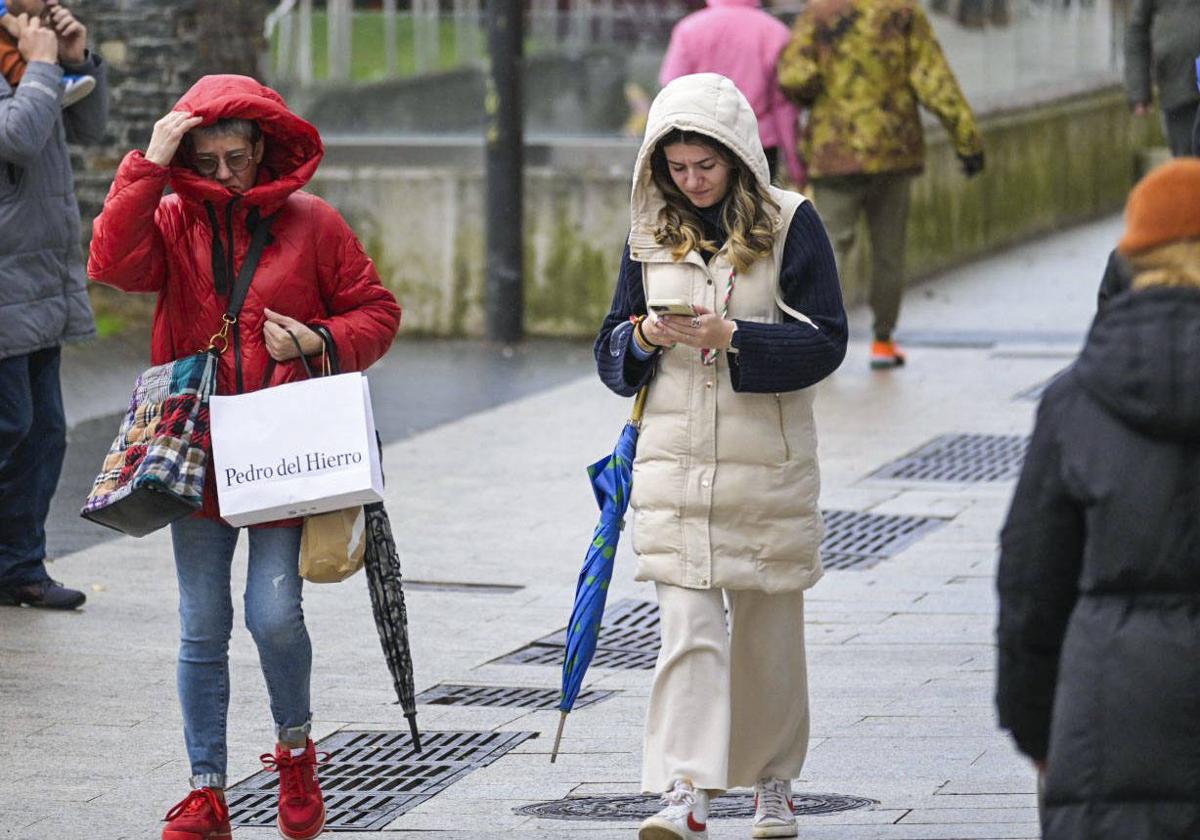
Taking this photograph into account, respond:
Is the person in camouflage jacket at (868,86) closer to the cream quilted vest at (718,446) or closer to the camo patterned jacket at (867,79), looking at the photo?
the camo patterned jacket at (867,79)

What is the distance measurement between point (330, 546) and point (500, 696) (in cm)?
155

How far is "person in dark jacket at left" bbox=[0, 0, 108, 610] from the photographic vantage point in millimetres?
6957

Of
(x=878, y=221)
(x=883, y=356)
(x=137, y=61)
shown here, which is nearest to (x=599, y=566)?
(x=878, y=221)

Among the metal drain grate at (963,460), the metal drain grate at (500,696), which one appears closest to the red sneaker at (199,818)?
the metal drain grate at (500,696)

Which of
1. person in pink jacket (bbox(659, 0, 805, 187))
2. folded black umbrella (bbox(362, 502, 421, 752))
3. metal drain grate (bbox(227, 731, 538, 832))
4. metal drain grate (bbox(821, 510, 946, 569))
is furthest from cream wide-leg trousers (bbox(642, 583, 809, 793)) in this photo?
person in pink jacket (bbox(659, 0, 805, 187))

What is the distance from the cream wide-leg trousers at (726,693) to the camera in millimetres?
4887

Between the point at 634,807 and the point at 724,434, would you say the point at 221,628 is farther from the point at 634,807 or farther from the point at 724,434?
the point at 724,434

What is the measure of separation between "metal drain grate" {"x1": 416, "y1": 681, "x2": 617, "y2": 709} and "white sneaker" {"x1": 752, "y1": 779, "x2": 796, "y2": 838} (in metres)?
1.19

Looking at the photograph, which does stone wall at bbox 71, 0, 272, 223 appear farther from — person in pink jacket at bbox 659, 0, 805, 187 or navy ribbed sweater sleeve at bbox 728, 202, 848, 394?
navy ribbed sweater sleeve at bbox 728, 202, 848, 394

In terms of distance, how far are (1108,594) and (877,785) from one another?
216 centimetres

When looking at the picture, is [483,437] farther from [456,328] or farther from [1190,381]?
[1190,381]

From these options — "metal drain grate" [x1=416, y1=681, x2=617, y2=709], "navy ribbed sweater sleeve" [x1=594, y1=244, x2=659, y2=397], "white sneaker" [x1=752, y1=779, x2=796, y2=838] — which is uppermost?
"navy ribbed sweater sleeve" [x1=594, y1=244, x2=659, y2=397]

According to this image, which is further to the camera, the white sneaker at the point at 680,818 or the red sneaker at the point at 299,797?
the red sneaker at the point at 299,797

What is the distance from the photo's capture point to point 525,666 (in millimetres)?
6652
